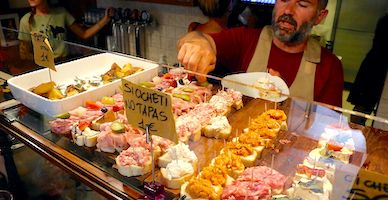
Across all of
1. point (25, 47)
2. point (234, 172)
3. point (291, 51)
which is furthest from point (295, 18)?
point (25, 47)

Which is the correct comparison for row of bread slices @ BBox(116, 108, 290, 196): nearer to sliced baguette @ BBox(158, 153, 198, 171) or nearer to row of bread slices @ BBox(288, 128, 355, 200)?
sliced baguette @ BBox(158, 153, 198, 171)

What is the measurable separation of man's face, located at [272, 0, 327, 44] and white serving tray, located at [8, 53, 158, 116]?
94 centimetres

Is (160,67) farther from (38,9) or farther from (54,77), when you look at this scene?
(38,9)

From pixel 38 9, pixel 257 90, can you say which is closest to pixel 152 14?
pixel 38 9

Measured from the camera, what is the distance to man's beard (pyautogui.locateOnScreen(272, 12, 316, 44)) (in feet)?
7.75

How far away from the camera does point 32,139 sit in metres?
1.69

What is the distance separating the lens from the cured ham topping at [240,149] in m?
1.59

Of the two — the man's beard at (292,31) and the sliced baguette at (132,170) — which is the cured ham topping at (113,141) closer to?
the sliced baguette at (132,170)

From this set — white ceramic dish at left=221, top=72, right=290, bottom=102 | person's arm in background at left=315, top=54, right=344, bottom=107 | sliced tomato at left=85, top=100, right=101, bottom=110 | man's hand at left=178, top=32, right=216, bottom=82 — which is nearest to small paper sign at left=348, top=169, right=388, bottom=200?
white ceramic dish at left=221, top=72, right=290, bottom=102

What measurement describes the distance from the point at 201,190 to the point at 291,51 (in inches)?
62.7

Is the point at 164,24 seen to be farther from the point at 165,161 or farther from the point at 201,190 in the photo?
the point at 201,190

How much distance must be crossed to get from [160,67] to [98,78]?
430 mm

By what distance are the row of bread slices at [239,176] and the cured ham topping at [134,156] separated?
224 millimetres

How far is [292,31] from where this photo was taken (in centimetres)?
237
